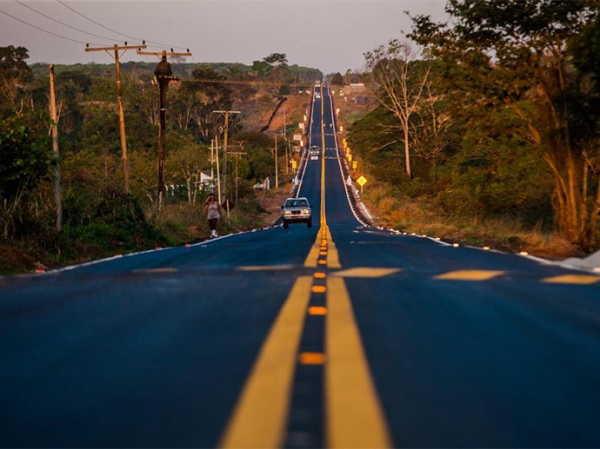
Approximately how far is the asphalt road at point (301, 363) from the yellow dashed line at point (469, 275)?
0.39 m

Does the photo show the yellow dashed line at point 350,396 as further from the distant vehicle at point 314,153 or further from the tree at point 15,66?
the distant vehicle at point 314,153

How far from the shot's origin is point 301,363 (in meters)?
5.24

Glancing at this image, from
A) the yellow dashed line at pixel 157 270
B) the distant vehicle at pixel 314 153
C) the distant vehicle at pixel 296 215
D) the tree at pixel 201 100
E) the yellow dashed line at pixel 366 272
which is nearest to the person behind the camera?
the yellow dashed line at pixel 366 272

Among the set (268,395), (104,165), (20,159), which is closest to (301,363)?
(268,395)

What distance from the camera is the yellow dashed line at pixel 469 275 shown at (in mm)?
10602

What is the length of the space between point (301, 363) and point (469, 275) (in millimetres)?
6310

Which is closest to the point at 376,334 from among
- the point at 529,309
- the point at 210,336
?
the point at 210,336

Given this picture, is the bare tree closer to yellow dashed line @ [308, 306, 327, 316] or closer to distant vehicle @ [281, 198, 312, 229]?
distant vehicle @ [281, 198, 312, 229]

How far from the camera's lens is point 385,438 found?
3.72 m

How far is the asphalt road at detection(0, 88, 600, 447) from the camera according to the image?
390 cm

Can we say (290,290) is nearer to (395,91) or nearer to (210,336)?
(210,336)

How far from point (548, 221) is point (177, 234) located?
70.5 feet

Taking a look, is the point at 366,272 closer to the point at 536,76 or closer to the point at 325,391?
the point at 325,391

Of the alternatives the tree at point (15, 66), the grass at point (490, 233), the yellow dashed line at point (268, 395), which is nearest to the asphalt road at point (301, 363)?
the yellow dashed line at point (268, 395)
